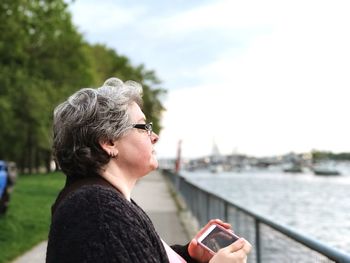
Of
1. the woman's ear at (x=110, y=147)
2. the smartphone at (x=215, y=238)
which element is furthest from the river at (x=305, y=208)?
the woman's ear at (x=110, y=147)

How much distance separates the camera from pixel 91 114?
6.97 ft

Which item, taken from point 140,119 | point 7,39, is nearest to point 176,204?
point 7,39

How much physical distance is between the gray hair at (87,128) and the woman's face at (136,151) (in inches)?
1.1

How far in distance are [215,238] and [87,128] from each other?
595 mm

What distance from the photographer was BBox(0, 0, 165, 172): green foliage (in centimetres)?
2000

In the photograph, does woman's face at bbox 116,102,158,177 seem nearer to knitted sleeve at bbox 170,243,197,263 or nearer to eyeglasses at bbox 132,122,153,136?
eyeglasses at bbox 132,122,153,136

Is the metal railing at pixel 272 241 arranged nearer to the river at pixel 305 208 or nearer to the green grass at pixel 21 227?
the river at pixel 305 208

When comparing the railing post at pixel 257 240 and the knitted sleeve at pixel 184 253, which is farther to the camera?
the railing post at pixel 257 240

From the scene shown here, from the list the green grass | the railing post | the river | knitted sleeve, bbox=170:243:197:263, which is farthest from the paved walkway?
knitted sleeve, bbox=170:243:197:263

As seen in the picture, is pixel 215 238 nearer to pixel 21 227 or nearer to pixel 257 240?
pixel 257 240

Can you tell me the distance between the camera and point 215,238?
7.18 ft

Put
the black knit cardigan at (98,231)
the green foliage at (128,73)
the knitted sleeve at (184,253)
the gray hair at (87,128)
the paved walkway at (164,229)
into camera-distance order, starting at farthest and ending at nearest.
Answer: the green foliage at (128,73), the paved walkway at (164,229), the knitted sleeve at (184,253), the gray hair at (87,128), the black knit cardigan at (98,231)

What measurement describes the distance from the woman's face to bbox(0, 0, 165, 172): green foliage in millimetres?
361

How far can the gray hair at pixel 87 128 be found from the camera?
82.4 inches
